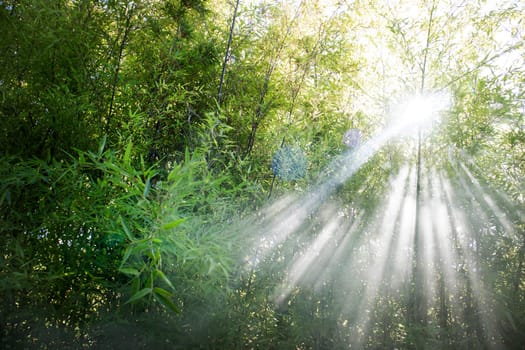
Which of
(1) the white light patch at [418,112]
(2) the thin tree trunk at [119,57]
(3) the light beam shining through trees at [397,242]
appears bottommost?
(3) the light beam shining through trees at [397,242]

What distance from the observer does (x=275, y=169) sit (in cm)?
283

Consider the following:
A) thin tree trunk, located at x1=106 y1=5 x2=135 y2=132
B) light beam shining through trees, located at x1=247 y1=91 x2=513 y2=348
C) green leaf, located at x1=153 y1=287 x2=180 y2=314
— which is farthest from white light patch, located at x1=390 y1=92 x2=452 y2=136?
green leaf, located at x1=153 y1=287 x2=180 y2=314

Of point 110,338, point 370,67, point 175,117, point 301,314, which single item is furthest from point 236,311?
point 370,67

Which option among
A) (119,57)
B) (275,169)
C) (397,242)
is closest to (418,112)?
(397,242)

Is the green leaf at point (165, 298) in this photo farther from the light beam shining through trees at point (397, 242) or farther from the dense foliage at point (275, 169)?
the light beam shining through trees at point (397, 242)

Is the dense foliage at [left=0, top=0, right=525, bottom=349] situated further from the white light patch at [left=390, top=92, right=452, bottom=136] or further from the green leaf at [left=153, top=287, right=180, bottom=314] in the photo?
the green leaf at [left=153, top=287, right=180, bottom=314]

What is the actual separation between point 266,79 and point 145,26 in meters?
0.97

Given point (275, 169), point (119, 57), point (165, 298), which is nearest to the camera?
point (165, 298)

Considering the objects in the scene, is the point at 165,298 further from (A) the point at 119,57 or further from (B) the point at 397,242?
(B) the point at 397,242

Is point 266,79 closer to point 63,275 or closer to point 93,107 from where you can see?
point 93,107

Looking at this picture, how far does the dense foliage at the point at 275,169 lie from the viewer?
85.3 inches

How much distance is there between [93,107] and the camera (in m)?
2.29

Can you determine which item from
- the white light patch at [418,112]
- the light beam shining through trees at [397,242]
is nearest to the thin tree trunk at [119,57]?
the light beam shining through trees at [397,242]

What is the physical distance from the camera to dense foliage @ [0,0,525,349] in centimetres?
217
